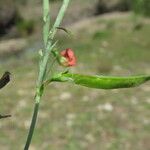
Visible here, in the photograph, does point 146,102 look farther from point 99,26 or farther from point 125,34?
point 99,26

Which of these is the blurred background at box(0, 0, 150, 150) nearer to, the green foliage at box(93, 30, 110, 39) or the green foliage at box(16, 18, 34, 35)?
the green foliage at box(93, 30, 110, 39)

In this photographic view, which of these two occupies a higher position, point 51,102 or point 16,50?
point 51,102

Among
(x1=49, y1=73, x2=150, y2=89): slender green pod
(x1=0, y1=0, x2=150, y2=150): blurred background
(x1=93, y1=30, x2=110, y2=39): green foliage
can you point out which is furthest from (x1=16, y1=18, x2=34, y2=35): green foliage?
(x1=49, y1=73, x2=150, y2=89): slender green pod

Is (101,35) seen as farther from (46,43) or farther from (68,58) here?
(46,43)

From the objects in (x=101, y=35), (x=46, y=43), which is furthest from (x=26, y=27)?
(x=46, y=43)

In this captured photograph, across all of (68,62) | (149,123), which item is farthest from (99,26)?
(68,62)

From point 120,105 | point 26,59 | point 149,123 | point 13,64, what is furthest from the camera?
point 26,59

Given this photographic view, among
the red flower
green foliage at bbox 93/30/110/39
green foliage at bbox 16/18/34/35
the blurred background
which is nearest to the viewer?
the red flower
